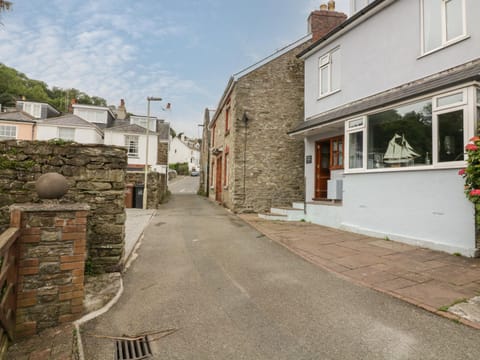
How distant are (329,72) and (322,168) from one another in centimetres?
359

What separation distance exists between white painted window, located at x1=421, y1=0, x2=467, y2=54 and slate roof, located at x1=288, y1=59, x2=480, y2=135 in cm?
72

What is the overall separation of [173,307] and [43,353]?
50.6 inches

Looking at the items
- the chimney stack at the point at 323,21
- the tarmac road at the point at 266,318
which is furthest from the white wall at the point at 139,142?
the tarmac road at the point at 266,318

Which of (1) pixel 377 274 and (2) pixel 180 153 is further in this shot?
(2) pixel 180 153

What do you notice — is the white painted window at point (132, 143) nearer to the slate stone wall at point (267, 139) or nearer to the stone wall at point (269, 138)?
the slate stone wall at point (267, 139)

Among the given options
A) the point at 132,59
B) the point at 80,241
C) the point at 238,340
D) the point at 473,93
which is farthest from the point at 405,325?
→ the point at 132,59

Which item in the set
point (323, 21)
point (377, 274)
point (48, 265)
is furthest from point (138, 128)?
point (377, 274)

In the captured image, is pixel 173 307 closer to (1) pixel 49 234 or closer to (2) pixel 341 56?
(1) pixel 49 234

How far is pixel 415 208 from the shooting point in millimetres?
5984

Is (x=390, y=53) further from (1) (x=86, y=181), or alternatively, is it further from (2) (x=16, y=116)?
(2) (x=16, y=116)

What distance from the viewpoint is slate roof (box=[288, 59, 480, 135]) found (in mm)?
5207

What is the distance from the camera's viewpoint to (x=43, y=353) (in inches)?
89.7

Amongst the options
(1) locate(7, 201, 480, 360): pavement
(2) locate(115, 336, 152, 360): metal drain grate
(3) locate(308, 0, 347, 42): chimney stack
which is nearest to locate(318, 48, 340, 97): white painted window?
(3) locate(308, 0, 347, 42): chimney stack

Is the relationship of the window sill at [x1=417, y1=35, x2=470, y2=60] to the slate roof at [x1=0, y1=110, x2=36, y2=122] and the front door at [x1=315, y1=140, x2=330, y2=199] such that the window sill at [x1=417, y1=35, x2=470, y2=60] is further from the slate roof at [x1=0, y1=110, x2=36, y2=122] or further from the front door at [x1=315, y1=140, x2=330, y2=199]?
the slate roof at [x1=0, y1=110, x2=36, y2=122]
